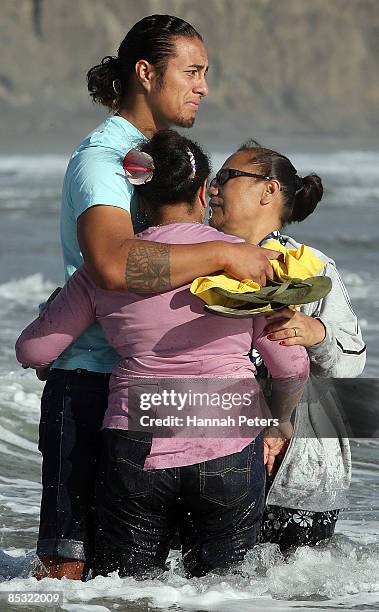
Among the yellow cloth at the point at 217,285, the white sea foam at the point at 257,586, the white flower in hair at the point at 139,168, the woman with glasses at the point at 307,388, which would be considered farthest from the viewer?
the woman with glasses at the point at 307,388

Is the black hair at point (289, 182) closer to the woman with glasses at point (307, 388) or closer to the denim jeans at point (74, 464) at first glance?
the woman with glasses at point (307, 388)

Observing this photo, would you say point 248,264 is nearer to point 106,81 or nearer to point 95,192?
point 95,192

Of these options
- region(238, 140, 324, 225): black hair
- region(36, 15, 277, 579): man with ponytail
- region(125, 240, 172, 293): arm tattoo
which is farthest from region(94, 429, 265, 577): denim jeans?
region(238, 140, 324, 225): black hair

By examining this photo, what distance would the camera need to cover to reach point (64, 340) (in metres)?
3.62

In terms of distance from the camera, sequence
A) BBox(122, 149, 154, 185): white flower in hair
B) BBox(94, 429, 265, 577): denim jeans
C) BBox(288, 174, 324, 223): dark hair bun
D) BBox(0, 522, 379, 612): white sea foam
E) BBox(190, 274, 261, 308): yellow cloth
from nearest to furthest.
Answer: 1. BBox(190, 274, 261, 308): yellow cloth
2. BBox(94, 429, 265, 577): denim jeans
3. BBox(122, 149, 154, 185): white flower in hair
4. BBox(0, 522, 379, 612): white sea foam
5. BBox(288, 174, 324, 223): dark hair bun

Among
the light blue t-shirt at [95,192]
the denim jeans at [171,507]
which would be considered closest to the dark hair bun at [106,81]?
the light blue t-shirt at [95,192]

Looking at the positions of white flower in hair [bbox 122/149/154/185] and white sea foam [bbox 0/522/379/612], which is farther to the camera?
white sea foam [bbox 0/522/379/612]

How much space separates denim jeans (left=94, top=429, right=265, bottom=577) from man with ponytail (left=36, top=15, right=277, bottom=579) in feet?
0.39

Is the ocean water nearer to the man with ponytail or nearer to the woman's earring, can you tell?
the man with ponytail

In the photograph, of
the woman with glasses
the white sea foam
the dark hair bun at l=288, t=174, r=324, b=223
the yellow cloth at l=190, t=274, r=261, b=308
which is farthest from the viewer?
the dark hair bun at l=288, t=174, r=324, b=223

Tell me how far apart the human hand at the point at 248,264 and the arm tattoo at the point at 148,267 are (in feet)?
0.52

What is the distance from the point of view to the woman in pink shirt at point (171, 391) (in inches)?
136

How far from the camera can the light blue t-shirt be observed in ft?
11.6

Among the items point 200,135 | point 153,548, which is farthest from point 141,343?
point 200,135
